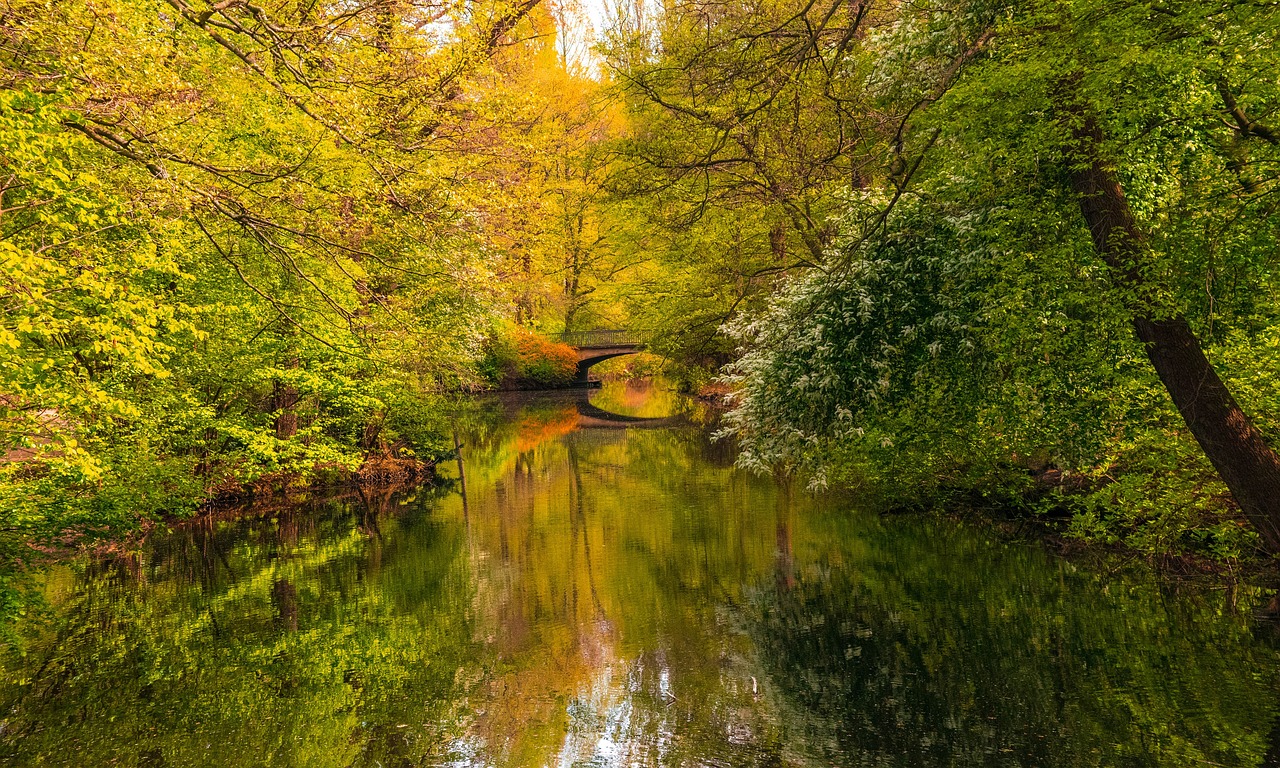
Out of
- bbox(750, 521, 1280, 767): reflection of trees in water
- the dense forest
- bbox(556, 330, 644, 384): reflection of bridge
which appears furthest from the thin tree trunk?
bbox(556, 330, 644, 384): reflection of bridge

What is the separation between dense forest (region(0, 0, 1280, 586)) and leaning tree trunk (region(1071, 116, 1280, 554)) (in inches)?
1.1

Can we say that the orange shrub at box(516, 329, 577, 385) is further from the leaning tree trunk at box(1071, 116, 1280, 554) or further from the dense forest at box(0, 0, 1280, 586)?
the leaning tree trunk at box(1071, 116, 1280, 554)

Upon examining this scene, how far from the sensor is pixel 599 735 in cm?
721

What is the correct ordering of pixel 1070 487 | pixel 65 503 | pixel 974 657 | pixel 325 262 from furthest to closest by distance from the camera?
pixel 325 262 → pixel 1070 487 → pixel 65 503 → pixel 974 657

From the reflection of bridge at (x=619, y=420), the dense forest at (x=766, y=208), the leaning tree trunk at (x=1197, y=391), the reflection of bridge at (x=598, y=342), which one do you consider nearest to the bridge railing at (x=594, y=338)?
the reflection of bridge at (x=598, y=342)

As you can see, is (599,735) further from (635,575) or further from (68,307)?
(68,307)

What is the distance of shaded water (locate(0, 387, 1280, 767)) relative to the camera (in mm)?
6898

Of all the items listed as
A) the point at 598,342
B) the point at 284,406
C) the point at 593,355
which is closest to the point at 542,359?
the point at 593,355

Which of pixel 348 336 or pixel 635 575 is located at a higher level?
pixel 348 336

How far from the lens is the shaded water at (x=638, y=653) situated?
22.6ft

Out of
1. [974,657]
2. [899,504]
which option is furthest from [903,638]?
[899,504]

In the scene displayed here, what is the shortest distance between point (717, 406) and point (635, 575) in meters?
19.5

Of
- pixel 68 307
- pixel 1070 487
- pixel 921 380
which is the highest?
pixel 68 307

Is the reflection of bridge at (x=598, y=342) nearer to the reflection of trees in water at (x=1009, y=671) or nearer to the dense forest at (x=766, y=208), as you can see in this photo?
the dense forest at (x=766, y=208)
